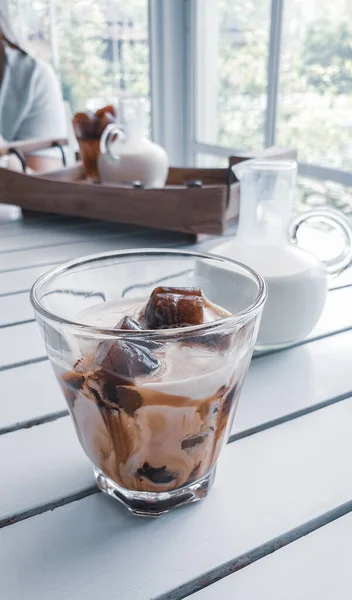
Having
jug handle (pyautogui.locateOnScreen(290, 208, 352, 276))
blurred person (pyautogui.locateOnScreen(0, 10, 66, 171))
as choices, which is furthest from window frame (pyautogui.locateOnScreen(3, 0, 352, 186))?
jug handle (pyautogui.locateOnScreen(290, 208, 352, 276))

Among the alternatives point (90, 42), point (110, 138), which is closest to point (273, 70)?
point (90, 42)

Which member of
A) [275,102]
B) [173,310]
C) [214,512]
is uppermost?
[173,310]

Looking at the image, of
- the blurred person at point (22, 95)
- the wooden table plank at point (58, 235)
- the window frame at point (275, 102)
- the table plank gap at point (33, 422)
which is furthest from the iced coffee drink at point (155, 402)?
the blurred person at point (22, 95)

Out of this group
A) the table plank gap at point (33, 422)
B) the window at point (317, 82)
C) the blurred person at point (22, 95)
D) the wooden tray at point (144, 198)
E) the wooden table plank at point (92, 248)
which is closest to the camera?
the table plank gap at point (33, 422)

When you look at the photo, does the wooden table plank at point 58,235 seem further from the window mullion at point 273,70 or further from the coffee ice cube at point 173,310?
the window mullion at point 273,70

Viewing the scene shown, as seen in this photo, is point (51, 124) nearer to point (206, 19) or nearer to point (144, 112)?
point (206, 19)

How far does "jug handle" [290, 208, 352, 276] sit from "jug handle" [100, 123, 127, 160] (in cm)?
61

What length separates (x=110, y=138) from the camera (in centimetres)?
110

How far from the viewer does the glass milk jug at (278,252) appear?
508 millimetres

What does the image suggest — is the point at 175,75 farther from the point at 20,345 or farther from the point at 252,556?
the point at 252,556

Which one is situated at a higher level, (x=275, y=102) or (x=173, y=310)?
(x=173, y=310)

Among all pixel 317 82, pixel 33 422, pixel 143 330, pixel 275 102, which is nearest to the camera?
pixel 143 330

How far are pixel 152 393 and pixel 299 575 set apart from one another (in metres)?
0.12

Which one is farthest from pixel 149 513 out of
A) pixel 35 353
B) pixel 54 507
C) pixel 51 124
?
pixel 51 124
